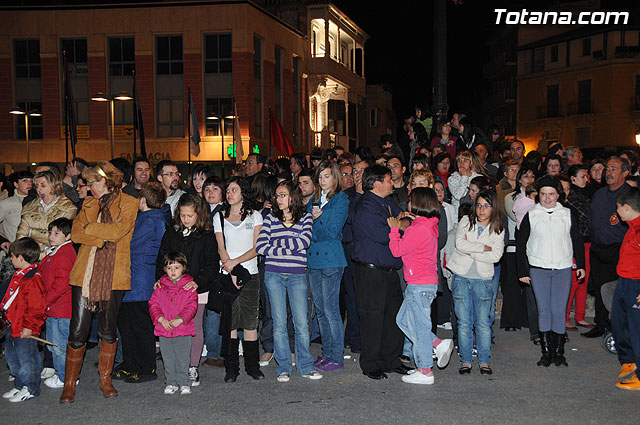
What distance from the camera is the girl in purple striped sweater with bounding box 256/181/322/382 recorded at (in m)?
6.99

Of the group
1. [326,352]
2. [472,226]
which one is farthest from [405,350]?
[472,226]

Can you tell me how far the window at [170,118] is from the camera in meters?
32.5

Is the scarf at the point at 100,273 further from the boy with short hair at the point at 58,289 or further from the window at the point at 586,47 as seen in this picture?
the window at the point at 586,47

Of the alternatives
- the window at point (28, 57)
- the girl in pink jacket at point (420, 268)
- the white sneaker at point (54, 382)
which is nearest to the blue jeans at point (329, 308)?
the girl in pink jacket at point (420, 268)

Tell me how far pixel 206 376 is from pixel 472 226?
3489 millimetres

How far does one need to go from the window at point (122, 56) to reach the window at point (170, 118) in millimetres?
2363

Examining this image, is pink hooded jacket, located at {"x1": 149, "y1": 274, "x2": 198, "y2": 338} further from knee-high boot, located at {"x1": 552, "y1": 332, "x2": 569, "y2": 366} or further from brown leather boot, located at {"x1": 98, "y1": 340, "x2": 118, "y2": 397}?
knee-high boot, located at {"x1": 552, "y1": 332, "x2": 569, "y2": 366}

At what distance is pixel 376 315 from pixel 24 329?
12.0ft

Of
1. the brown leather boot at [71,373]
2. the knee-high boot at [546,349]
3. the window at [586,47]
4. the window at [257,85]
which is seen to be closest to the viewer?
the brown leather boot at [71,373]

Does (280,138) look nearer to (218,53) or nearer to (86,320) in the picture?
(218,53)

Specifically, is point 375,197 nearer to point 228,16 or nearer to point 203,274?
point 203,274

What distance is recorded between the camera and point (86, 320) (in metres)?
6.42

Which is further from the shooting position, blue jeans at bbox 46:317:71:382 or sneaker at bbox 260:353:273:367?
sneaker at bbox 260:353:273:367

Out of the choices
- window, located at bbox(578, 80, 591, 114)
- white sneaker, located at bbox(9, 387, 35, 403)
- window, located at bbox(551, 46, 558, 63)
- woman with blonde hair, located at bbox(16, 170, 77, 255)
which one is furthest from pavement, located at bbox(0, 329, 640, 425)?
window, located at bbox(551, 46, 558, 63)
